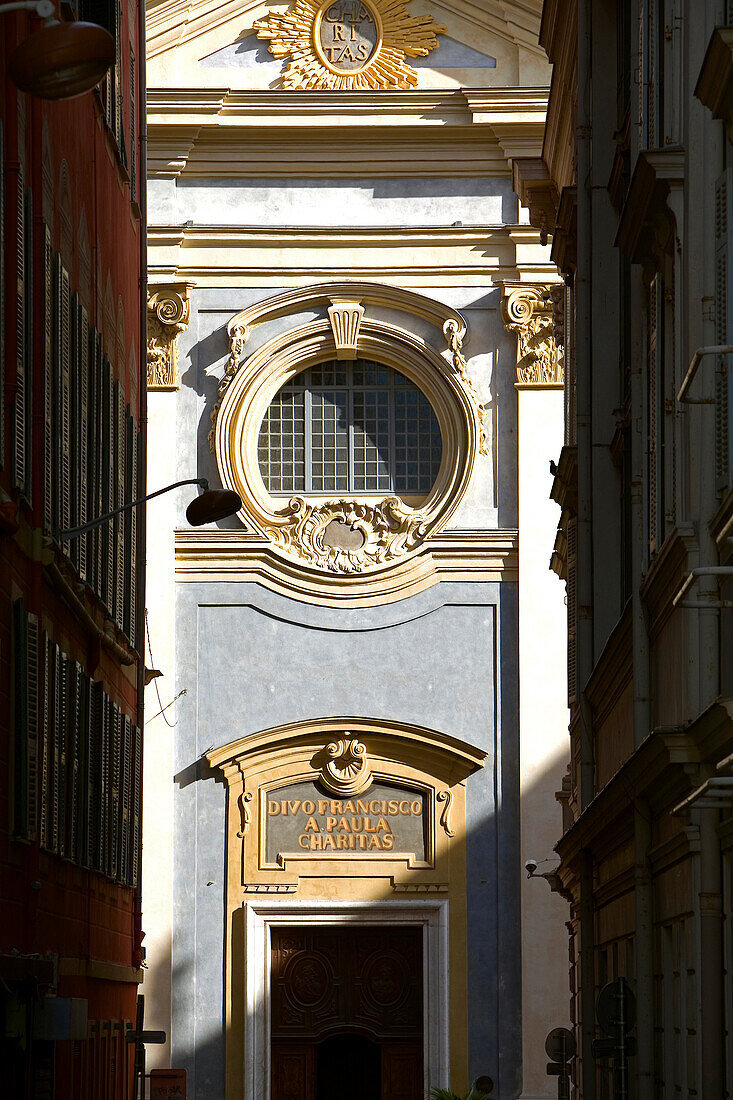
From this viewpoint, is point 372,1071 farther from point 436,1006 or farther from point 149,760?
point 149,760

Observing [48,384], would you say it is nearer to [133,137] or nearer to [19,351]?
[19,351]

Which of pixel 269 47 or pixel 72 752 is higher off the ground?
pixel 269 47

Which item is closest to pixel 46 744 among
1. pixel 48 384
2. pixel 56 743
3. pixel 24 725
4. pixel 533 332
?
pixel 56 743

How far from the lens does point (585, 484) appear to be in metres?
14.8

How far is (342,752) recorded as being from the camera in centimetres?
2450

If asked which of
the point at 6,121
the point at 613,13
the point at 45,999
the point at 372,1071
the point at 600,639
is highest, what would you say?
the point at 613,13

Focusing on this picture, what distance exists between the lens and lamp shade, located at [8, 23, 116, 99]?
7.44m

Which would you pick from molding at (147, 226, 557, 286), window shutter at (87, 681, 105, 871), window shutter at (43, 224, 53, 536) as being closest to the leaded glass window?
molding at (147, 226, 557, 286)

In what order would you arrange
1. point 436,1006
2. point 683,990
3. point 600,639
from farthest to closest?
point 436,1006 → point 600,639 → point 683,990

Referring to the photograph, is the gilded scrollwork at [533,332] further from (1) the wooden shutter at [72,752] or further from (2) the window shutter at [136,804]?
(1) the wooden shutter at [72,752]

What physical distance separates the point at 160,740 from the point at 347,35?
9559mm

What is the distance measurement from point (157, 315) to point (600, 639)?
12.0 metres

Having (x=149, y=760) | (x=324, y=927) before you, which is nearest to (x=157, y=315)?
(x=149, y=760)

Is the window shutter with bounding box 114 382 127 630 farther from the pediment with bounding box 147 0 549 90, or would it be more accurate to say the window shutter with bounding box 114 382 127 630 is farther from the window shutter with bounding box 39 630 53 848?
the pediment with bounding box 147 0 549 90
